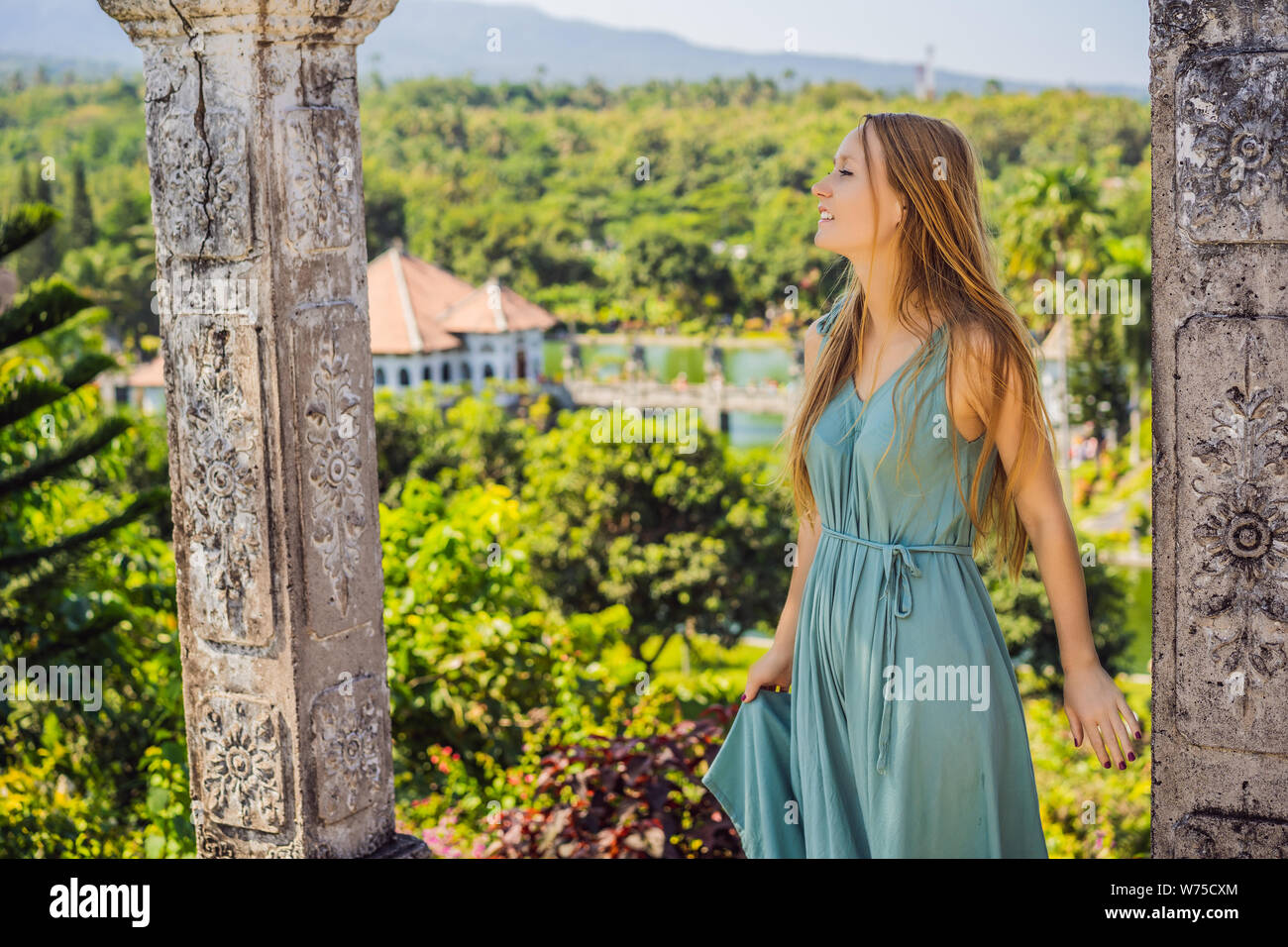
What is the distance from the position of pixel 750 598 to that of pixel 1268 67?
48.7ft

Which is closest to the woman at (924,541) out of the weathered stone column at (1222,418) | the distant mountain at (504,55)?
the weathered stone column at (1222,418)

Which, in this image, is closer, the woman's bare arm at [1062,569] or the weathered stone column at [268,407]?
the woman's bare arm at [1062,569]

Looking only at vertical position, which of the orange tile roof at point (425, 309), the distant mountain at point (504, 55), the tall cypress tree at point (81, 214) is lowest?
the orange tile roof at point (425, 309)

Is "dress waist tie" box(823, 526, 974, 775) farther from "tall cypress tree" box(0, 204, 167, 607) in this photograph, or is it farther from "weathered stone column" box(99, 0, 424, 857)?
"tall cypress tree" box(0, 204, 167, 607)

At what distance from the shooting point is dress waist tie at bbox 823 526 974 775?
194 centimetres

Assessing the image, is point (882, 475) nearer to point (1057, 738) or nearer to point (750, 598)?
point (1057, 738)

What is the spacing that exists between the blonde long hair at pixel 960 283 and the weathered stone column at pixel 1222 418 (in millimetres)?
200

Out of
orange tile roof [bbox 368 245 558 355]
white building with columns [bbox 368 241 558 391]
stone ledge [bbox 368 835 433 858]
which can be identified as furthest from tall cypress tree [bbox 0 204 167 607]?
white building with columns [bbox 368 241 558 391]

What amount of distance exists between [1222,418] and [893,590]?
0.53 m

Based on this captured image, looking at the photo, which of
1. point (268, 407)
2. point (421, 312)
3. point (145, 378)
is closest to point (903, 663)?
Answer: point (268, 407)

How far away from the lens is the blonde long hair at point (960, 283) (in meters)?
1.91

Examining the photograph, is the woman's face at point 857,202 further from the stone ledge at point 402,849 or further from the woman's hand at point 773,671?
the stone ledge at point 402,849

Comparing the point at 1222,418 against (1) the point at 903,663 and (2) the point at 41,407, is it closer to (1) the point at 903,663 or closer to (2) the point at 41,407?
(1) the point at 903,663
